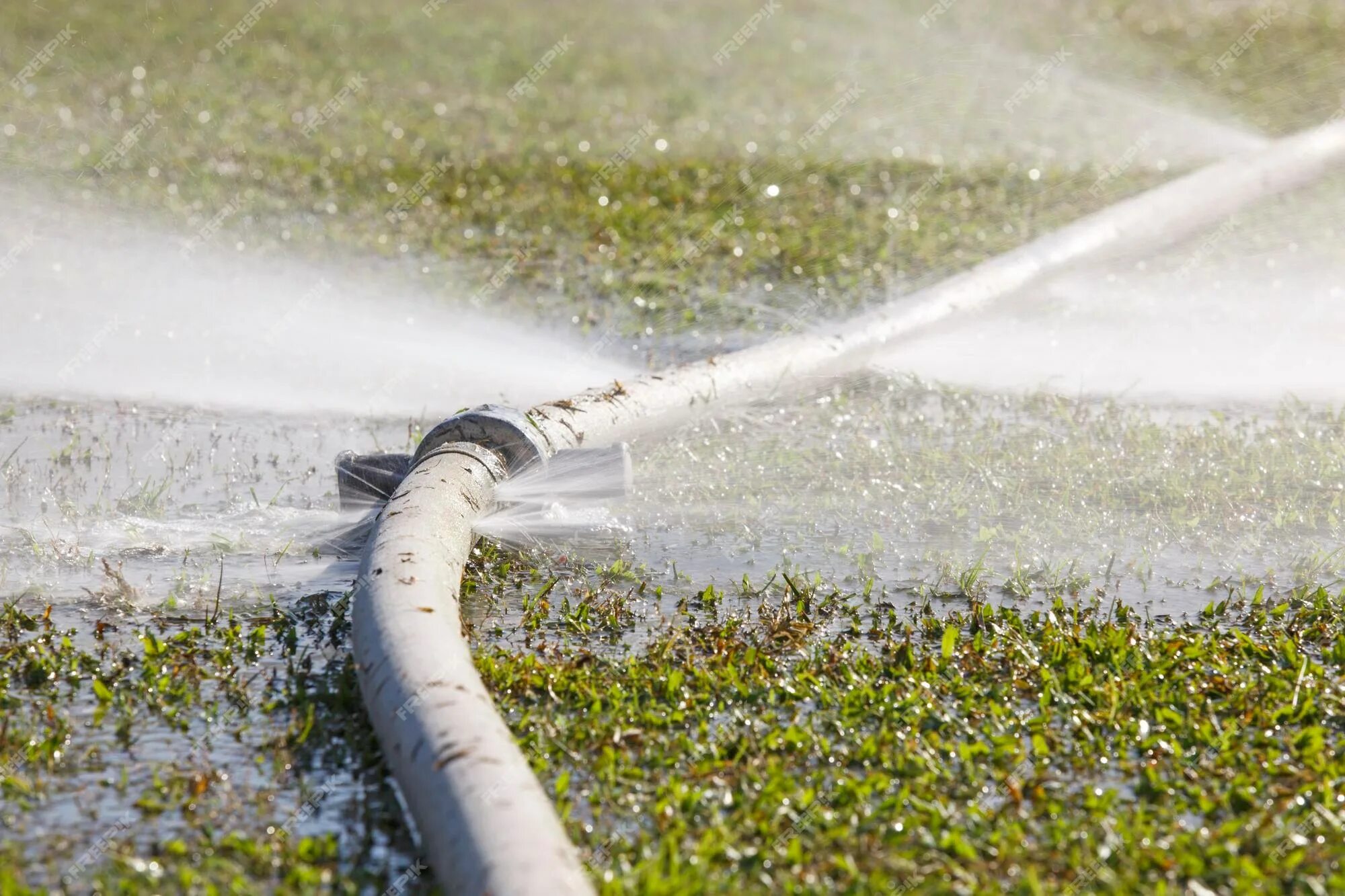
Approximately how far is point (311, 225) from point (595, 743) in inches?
317

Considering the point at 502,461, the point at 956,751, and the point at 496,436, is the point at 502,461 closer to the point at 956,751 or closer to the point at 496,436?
the point at 496,436

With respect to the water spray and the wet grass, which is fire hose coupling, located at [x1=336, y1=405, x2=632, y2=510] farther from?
the wet grass

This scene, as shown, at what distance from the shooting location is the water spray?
3180mm

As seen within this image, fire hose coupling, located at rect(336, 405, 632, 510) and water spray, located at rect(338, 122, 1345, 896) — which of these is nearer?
water spray, located at rect(338, 122, 1345, 896)

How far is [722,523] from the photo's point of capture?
Answer: 6.05 meters

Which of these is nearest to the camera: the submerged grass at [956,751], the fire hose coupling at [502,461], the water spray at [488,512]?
the water spray at [488,512]

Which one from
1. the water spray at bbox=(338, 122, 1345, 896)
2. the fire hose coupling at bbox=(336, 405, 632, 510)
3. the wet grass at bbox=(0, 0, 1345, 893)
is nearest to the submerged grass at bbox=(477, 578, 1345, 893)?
the wet grass at bbox=(0, 0, 1345, 893)

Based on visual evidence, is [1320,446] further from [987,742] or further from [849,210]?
[849,210]

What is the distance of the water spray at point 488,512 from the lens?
3.18 m

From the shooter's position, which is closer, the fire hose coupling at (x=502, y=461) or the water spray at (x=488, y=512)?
the water spray at (x=488, y=512)

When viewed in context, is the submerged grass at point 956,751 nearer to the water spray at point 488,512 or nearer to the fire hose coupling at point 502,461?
the water spray at point 488,512

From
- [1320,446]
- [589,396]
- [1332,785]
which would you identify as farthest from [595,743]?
[1320,446]

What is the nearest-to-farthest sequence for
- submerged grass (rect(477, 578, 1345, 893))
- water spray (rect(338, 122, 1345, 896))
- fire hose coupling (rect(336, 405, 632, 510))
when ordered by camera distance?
water spray (rect(338, 122, 1345, 896)) < submerged grass (rect(477, 578, 1345, 893)) < fire hose coupling (rect(336, 405, 632, 510))

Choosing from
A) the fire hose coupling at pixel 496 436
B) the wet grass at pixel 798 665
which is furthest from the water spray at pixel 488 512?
the wet grass at pixel 798 665
